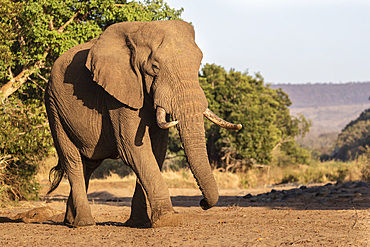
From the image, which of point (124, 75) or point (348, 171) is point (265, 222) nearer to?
point (124, 75)

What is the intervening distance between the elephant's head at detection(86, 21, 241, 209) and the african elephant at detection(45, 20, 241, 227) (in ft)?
0.04

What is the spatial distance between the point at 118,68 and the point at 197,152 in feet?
5.92

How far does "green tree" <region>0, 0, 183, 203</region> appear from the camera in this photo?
13406 millimetres

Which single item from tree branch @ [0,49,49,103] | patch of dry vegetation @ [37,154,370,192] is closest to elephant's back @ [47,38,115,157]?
tree branch @ [0,49,49,103]

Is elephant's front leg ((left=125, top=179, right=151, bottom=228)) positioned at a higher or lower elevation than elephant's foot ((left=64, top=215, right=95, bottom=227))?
higher

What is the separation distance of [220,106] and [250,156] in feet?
12.3

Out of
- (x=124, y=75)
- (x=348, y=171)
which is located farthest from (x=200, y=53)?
(x=348, y=171)

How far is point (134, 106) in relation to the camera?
7512 mm

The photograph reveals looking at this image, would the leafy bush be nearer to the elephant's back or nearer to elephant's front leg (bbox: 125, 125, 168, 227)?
the elephant's back

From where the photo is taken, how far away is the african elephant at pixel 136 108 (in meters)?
7.20

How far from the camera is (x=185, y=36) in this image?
771cm

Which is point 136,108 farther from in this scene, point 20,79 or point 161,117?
point 20,79

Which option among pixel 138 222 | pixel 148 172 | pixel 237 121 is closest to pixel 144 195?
pixel 138 222

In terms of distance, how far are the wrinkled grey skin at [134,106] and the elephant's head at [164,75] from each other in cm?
1
